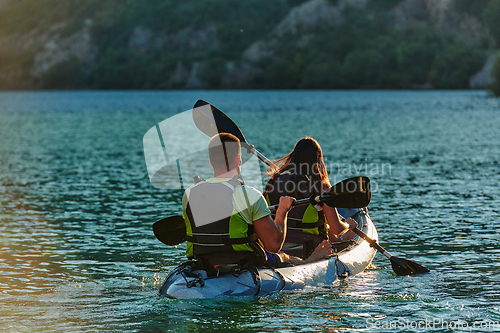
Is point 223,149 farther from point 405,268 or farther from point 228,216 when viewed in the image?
point 405,268

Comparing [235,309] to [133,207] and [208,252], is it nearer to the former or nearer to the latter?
[208,252]

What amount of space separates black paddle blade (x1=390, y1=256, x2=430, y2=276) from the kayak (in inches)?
27.4

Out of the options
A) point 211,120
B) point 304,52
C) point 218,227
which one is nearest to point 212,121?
point 211,120

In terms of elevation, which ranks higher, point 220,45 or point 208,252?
point 220,45

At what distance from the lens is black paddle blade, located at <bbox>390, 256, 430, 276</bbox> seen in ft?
32.3

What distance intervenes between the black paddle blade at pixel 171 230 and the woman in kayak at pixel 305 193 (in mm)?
1321

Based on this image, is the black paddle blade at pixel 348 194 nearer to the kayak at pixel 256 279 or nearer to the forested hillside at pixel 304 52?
the kayak at pixel 256 279

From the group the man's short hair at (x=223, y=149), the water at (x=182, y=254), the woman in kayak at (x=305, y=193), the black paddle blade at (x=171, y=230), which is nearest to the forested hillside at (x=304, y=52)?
the water at (x=182, y=254)

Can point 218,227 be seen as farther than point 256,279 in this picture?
No

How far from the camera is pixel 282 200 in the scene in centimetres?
788

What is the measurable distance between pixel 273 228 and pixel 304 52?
548 feet

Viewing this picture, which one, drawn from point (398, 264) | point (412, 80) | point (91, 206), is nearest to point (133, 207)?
point (91, 206)

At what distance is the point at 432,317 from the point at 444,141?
87.9 ft

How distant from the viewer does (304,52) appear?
17138cm
